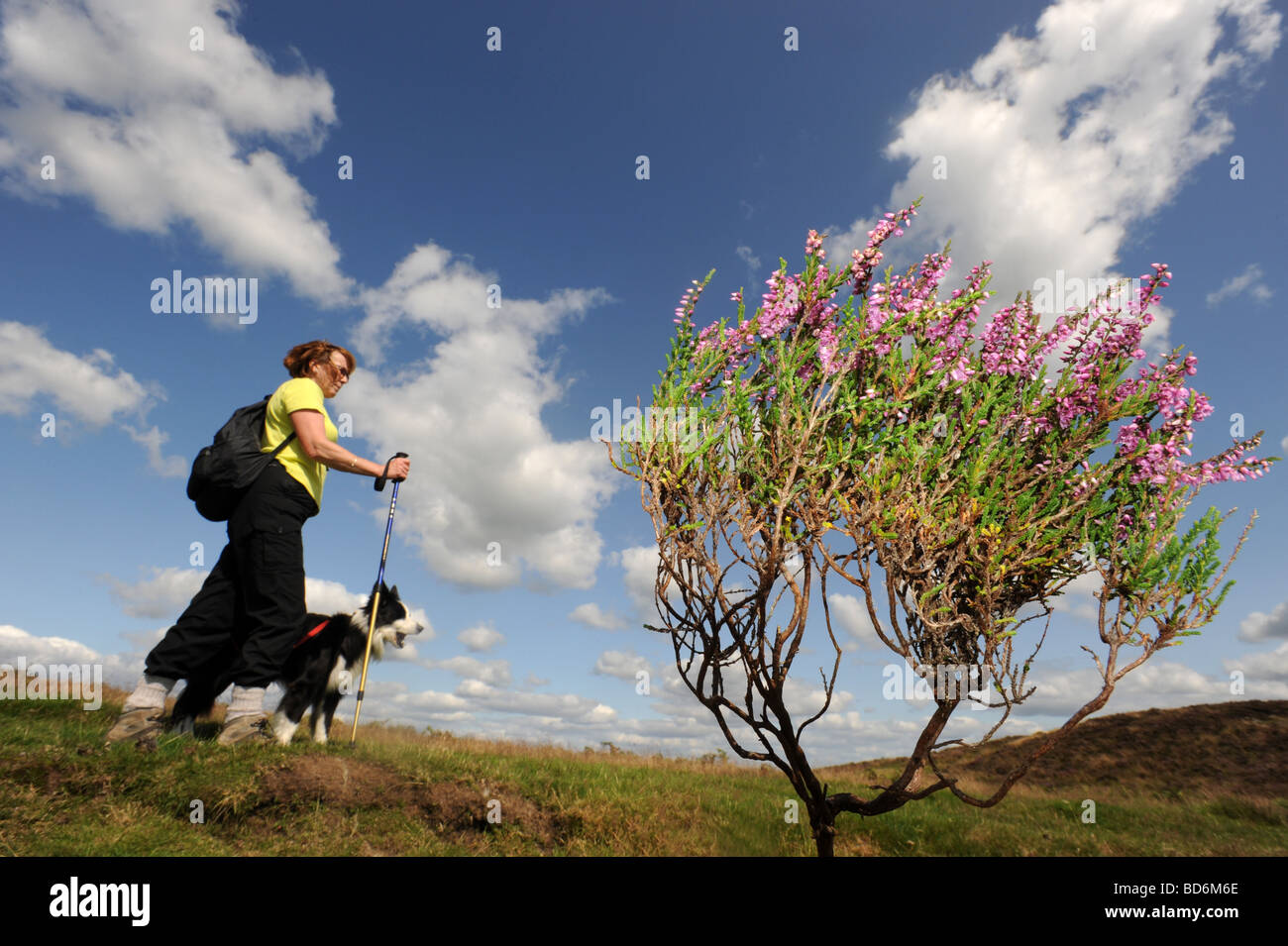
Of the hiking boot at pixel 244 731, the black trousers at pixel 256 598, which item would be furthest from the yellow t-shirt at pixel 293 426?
the hiking boot at pixel 244 731

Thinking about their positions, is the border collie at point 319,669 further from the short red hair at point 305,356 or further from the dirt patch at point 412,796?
the short red hair at point 305,356

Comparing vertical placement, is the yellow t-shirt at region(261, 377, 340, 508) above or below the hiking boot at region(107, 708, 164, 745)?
above

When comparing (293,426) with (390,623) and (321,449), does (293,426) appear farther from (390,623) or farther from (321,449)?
(390,623)

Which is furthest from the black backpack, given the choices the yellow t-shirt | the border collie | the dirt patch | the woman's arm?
the dirt patch

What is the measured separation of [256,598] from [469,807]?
3.25 meters

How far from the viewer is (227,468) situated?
6.87 meters

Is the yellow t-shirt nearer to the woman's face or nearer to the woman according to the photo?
the woman

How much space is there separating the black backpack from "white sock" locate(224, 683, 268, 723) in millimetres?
1888

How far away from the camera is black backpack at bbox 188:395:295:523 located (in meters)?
6.86

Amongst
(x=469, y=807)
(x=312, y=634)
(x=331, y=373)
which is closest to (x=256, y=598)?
(x=312, y=634)
